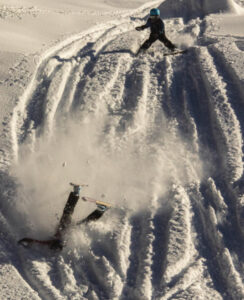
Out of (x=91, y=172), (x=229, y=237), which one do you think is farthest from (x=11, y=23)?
(x=229, y=237)

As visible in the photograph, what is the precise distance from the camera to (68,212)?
14.5 feet

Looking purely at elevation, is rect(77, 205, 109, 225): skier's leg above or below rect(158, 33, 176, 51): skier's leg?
below

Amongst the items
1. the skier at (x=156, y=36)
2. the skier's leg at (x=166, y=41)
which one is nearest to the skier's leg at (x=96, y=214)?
the skier at (x=156, y=36)

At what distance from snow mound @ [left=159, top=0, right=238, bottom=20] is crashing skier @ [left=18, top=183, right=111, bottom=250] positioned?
5.19m

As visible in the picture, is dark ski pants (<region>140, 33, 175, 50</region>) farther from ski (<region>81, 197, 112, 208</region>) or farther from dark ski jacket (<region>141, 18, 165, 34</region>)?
ski (<region>81, 197, 112, 208</region>)

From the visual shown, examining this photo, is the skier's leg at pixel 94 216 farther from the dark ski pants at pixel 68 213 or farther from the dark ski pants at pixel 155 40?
the dark ski pants at pixel 155 40

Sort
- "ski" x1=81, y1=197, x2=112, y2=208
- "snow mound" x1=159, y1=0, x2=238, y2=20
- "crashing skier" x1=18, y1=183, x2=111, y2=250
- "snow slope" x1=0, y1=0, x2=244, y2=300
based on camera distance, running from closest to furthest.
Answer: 1. "snow slope" x1=0, y1=0, x2=244, y2=300
2. "crashing skier" x1=18, y1=183, x2=111, y2=250
3. "ski" x1=81, y1=197, x2=112, y2=208
4. "snow mound" x1=159, y1=0, x2=238, y2=20

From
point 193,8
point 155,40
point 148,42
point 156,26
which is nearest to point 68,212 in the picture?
point 148,42

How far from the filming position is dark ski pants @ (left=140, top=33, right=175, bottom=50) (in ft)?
23.4

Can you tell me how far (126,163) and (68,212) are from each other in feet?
3.58

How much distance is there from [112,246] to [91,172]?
1.01 m

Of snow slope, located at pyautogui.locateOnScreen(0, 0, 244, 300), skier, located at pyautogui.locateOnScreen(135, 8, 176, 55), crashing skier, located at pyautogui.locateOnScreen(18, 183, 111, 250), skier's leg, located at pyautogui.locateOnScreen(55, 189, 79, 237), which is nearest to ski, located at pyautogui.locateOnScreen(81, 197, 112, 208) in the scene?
crashing skier, located at pyautogui.locateOnScreen(18, 183, 111, 250)

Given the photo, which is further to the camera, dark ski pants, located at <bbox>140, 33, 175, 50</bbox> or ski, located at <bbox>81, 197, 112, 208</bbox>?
dark ski pants, located at <bbox>140, 33, 175, 50</bbox>

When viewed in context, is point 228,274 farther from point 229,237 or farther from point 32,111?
point 32,111
